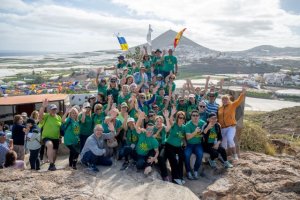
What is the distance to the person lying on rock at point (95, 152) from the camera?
671 cm

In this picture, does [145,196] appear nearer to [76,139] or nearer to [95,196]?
[95,196]

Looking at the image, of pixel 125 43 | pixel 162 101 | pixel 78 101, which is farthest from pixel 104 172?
pixel 78 101

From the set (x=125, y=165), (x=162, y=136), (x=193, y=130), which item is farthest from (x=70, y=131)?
(x=193, y=130)

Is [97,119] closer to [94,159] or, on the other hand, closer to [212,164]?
[94,159]

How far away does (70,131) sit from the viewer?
713 centimetres

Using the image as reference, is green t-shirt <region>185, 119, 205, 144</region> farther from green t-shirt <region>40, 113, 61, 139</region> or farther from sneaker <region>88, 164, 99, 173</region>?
green t-shirt <region>40, 113, 61, 139</region>

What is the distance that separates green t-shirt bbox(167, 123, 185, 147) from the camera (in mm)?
7230

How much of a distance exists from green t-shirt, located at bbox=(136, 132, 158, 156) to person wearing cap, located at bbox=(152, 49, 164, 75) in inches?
204

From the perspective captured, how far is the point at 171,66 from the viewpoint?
38.1ft

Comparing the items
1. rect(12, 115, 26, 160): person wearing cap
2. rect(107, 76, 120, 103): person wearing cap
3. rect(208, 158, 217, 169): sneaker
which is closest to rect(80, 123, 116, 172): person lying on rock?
rect(12, 115, 26, 160): person wearing cap

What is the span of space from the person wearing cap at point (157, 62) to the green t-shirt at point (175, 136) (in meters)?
4.84

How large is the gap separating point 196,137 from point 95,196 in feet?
10.2

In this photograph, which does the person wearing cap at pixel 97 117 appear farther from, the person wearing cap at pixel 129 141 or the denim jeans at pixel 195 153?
the denim jeans at pixel 195 153

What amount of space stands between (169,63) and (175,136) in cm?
492
